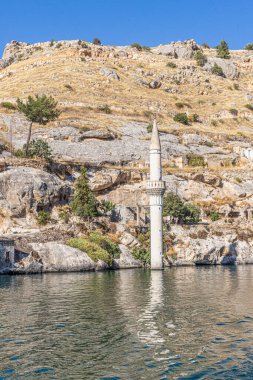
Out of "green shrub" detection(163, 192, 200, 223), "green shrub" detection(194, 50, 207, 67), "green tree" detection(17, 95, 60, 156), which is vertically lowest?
"green shrub" detection(163, 192, 200, 223)

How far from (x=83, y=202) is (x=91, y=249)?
9.36m

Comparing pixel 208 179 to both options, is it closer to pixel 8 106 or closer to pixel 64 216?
pixel 64 216

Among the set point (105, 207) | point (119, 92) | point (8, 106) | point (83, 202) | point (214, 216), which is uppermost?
point (119, 92)

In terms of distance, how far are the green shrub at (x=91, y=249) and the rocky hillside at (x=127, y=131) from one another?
5.03 m

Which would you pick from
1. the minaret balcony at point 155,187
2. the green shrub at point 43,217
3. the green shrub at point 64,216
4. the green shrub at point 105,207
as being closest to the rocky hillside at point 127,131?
the green shrub at point 43,217

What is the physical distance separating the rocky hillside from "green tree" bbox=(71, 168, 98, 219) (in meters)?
2.62

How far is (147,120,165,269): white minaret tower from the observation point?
5128 centimetres

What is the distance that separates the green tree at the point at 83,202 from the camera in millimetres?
58094

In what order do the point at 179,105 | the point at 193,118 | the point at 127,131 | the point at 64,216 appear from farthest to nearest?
the point at 179,105
the point at 193,118
the point at 127,131
the point at 64,216

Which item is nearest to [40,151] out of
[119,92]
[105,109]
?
[105,109]

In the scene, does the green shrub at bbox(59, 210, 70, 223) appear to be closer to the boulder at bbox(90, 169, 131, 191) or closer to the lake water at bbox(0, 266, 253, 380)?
the boulder at bbox(90, 169, 131, 191)

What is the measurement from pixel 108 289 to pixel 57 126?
53958mm

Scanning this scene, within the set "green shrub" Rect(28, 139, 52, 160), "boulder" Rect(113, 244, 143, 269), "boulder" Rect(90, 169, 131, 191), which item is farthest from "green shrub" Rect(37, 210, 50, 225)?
"boulder" Rect(90, 169, 131, 191)

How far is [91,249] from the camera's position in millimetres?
51219
